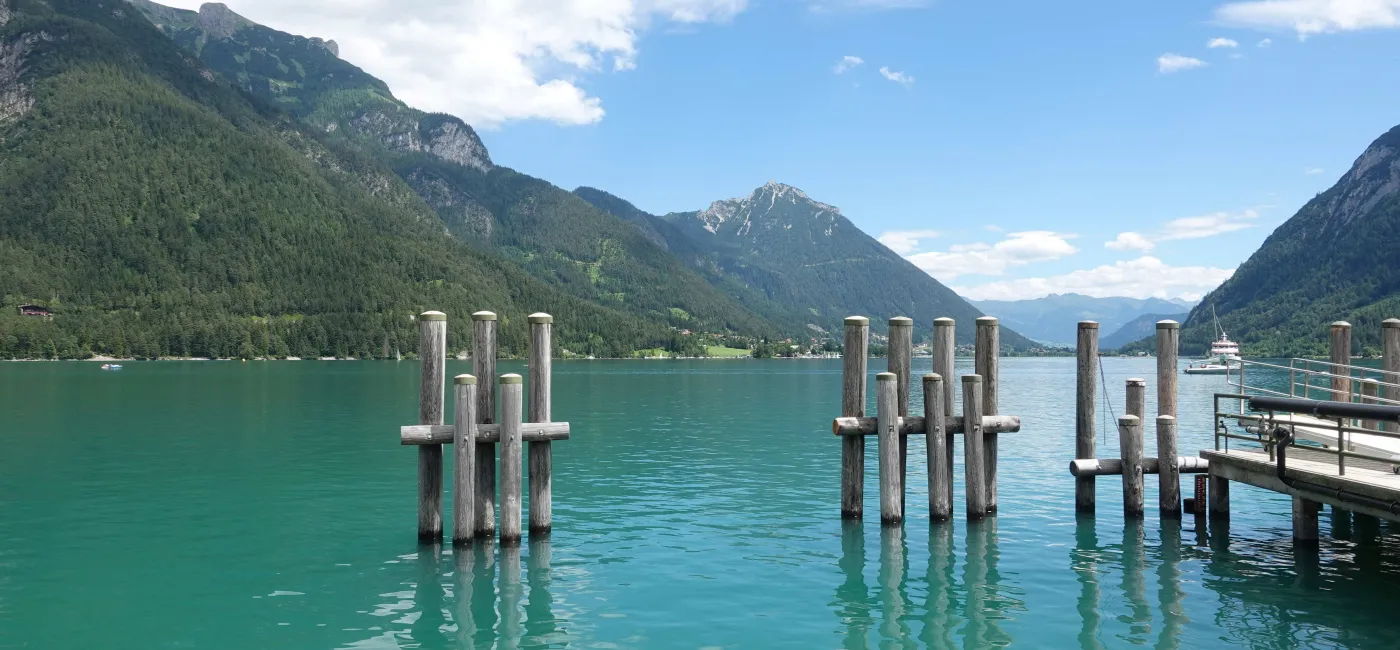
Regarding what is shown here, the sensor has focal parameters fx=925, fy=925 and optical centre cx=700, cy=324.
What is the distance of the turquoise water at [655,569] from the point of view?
14.5 metres

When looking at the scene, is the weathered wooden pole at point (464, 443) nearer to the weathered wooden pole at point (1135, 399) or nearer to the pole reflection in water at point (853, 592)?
the pole reflection in water at point (853, 592)

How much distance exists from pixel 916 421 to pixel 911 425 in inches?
5.7

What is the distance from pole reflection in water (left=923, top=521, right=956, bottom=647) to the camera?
575 inches

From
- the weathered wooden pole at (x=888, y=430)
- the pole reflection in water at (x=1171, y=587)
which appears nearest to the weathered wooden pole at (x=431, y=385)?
the weathered wooden pole at (x=888, y=430)

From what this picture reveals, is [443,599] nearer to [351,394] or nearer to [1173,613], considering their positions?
[1173,613]

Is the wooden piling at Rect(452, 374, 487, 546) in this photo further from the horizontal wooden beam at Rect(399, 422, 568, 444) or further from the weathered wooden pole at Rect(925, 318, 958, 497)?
the weathered wooden pole at Rect(925, 318, 958, 497)

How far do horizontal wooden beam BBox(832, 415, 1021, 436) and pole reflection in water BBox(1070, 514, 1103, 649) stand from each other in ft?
9.64

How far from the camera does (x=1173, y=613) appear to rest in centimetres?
1552

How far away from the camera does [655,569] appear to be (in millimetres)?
18641

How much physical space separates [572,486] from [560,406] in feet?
138

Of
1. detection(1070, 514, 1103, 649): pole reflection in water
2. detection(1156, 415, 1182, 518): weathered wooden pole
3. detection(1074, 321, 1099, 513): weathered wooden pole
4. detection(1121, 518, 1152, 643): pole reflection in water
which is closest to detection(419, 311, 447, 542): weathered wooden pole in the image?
detection(1070, 514, 1103, 649): pole reflection in water

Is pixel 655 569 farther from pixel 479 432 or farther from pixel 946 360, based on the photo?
pixel 946 360

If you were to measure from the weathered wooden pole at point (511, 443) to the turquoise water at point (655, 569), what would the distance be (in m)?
1.23

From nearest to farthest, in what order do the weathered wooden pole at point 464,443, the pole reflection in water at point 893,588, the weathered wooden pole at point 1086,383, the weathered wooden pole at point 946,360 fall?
the pole reflection in water at point 893,588 < the weathered wooden pole at point 464,443 < the weathered wooden pole at point 946,360 < the weathered wooden pole at point 1086,383
